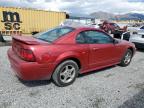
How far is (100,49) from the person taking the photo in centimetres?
507

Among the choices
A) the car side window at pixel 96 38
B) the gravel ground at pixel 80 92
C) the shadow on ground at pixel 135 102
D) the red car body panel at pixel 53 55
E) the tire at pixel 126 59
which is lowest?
the shadow on ground at pixel 135 102

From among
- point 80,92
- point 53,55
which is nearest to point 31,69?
point 53,55

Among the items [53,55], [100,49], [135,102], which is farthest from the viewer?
[100,49]

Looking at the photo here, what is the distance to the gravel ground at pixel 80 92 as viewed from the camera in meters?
3.65

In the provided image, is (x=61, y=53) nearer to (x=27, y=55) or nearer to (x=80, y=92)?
(x=27, y=55)

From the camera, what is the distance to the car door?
490 centimetres

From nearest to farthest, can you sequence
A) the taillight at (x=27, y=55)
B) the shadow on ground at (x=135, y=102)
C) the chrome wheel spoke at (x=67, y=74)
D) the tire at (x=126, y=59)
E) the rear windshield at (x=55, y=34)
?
the shadow on ground at (x=135, y=102) < the taillight at (x=27, y=55) < the chrome wheel spoke at (x=67, y=74) < the rear windshield at (x=55, y=34) < the tire at (x=126, y=59)

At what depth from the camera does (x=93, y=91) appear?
4.27 meters

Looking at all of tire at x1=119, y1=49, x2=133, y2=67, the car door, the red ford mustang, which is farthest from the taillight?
tire at x1=119, y1=49, x2=133, y2=67

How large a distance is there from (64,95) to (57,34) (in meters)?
1.57

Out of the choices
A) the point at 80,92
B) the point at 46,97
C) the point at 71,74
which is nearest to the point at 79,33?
the point at 71,74

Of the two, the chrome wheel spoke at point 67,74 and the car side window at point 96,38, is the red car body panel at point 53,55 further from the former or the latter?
the chrome wheel spoke at point 67,74

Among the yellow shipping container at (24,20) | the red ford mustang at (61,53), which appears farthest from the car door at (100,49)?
the yellow shipping container at (24,20)

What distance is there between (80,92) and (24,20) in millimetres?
13122
